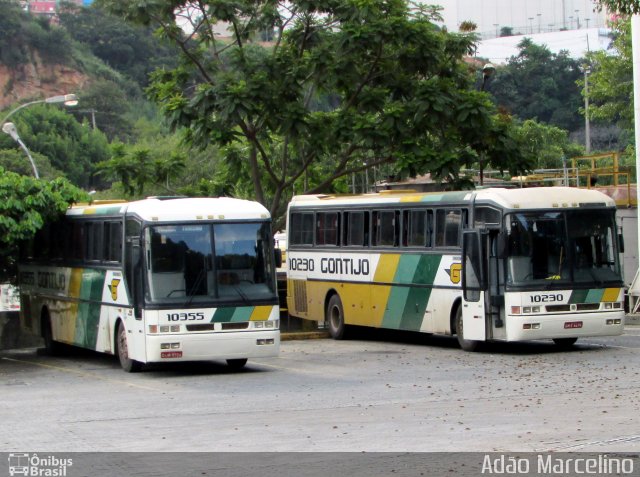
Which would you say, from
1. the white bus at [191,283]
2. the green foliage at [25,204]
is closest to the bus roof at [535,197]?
the white bus at [191,283]

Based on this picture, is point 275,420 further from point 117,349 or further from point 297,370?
point 117,349

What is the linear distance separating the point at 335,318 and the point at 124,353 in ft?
26.2

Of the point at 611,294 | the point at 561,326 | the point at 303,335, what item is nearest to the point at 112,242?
the point at 561,326

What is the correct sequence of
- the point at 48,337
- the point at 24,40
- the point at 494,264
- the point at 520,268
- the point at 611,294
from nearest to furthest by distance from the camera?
the point at 520,268
the point at 494,264
the point at 611,294
the point at 48,337
the point at 24,40

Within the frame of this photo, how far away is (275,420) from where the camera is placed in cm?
1417

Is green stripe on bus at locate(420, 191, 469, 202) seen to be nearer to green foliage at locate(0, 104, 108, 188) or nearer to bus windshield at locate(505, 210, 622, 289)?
bus windshield at locate(505, 210, 622, 289)

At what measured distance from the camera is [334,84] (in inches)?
1118

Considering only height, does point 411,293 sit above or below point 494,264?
below

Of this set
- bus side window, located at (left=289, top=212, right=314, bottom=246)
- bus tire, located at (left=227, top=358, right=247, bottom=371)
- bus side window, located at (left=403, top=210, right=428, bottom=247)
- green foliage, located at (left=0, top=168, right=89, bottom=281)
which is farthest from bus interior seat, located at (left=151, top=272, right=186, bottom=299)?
bus side window, located at (left=289, top=212, right=314, bottom=246)

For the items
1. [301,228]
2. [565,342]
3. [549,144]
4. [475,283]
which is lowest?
[565,342]

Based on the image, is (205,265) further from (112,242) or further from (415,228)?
(415,228)

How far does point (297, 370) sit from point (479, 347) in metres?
4.35

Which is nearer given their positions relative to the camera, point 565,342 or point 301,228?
point 565,342

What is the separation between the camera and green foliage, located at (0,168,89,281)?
21.5 meters
